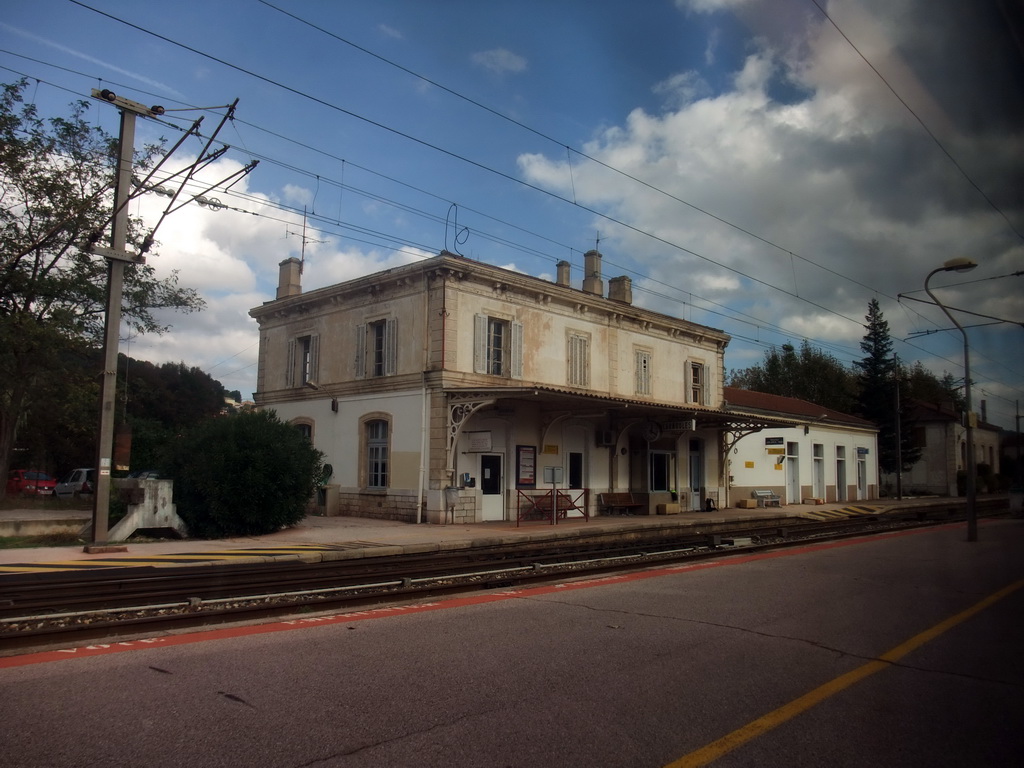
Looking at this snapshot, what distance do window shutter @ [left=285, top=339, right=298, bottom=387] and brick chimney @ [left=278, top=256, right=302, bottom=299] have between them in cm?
195

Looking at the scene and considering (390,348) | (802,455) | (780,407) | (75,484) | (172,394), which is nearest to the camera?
(390,348)

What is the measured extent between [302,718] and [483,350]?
57.4ft

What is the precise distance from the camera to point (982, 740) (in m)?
4.41

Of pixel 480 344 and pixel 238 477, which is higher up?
pixel 480 344

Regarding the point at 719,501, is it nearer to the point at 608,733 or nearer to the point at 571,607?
the point at 571,607

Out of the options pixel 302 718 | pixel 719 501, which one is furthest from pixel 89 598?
A: pixel 719 501

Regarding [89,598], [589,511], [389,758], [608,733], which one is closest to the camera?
[389,758]

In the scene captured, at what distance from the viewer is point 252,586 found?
9.55 m

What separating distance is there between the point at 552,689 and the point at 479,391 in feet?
48.5

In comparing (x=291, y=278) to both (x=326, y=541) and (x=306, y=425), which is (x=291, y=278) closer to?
(x=306, y=425)

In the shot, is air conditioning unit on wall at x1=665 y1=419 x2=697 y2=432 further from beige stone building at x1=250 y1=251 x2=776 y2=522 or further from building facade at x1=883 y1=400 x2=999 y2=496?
building facade at x1=883 y1=400 x2=999 y2=496

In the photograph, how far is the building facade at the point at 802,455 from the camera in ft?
106

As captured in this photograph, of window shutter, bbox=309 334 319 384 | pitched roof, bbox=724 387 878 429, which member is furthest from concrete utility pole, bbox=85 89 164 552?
pitched roof, bbox=724 387 878 429

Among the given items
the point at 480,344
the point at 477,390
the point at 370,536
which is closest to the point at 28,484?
the point at 480,344
